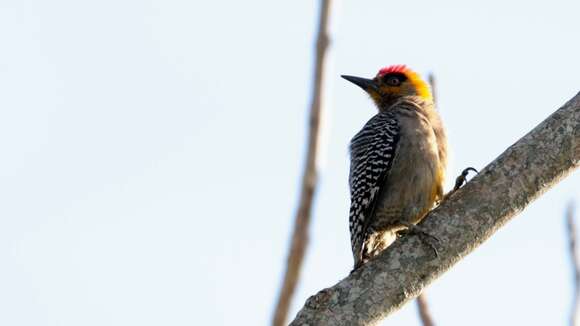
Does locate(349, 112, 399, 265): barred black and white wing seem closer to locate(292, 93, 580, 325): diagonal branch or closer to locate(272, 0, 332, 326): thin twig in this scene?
locate(292, 93, 580, 325): diagonal branch

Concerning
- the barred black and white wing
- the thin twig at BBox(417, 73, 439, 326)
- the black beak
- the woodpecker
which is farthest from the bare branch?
the black beak

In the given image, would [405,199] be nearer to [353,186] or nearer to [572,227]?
[353,186]

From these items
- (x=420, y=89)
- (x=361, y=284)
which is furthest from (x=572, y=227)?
(x=420, y=89)

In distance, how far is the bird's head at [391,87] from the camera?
979 cm

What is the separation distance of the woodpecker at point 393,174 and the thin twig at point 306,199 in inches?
107

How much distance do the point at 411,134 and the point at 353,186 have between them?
2.34 feet

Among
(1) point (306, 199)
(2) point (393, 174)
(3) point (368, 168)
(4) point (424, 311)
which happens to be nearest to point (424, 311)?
(4) point (424, 311)

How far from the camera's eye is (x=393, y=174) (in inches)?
306

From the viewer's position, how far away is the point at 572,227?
4973 millimetres

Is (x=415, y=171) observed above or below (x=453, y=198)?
below

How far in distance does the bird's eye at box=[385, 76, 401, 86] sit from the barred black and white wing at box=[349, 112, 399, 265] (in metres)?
1.27

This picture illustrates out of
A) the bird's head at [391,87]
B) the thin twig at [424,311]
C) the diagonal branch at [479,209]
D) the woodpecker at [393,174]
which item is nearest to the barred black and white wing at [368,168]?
the woodpecker at [393,174]

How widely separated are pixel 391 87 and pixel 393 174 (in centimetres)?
229

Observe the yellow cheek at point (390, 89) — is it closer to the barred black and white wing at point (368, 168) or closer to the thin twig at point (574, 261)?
the barred black and white wing at point (368, 168)
